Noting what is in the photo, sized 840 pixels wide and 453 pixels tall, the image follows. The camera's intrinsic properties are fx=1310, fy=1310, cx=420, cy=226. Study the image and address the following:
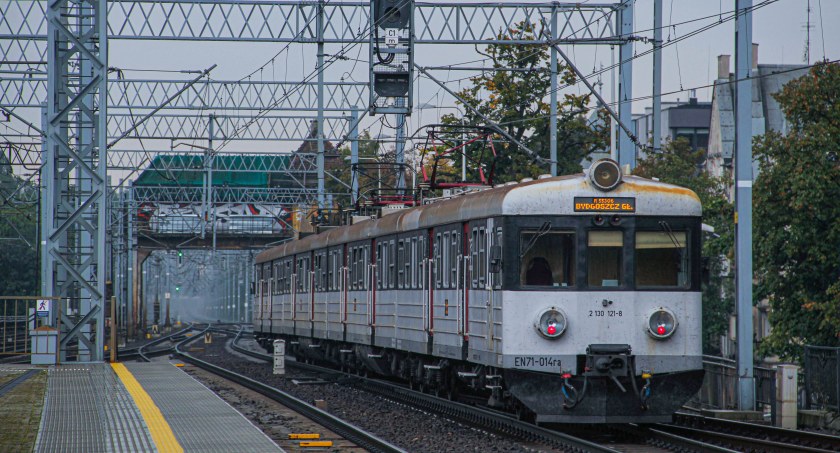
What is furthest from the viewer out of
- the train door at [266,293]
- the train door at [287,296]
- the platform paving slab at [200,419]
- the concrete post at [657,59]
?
the train door at [266,293]

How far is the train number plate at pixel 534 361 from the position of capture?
1533 centimetres

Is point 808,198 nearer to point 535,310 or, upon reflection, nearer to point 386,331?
point 386,331

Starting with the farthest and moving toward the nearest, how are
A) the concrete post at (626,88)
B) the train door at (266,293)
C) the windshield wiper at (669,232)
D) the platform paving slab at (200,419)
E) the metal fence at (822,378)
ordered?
the train door at (266,293)
the concrete post at (626,88)
the metal fence at (822,378)
the windshield wiper at (669,232)
the platform paving slab at (200,419)

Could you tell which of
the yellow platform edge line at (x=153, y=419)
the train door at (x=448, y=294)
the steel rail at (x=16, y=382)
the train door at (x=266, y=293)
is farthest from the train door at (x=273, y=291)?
the train door at (x=448, y=294)

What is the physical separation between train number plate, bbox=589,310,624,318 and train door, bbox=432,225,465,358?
8.70 feet

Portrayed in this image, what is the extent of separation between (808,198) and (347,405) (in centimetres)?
1370

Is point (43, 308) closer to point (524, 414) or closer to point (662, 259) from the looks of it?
point (524, 414)

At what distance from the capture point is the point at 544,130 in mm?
38406

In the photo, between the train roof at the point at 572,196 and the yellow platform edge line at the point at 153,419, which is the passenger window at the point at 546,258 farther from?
the yellow platform edge line at the point at 153,419

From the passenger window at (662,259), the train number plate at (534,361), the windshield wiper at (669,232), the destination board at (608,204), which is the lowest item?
the train number plate at (534,361)

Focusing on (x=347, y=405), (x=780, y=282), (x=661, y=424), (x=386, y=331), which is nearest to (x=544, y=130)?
(x=780, y=282)

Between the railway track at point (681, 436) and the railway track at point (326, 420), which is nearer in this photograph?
the railway track at point (681, 436)

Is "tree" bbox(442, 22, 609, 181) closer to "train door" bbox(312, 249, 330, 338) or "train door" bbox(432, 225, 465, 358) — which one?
"train door" bbox(312, 249, 330, 338)

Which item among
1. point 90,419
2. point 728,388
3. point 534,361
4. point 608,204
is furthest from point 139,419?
point 728,388
